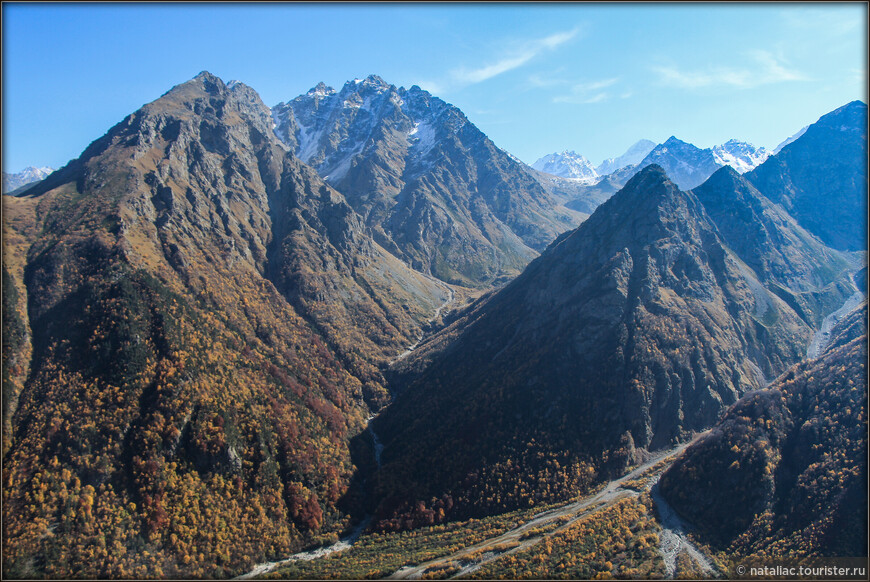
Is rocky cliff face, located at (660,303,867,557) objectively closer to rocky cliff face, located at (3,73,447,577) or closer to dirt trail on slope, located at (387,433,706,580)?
dirt trail on slope, located at (387,433,706,580)

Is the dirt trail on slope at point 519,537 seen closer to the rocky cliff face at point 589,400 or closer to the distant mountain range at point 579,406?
the distant mountain range at point 579,406

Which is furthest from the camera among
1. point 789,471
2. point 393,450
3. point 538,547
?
point 393,450

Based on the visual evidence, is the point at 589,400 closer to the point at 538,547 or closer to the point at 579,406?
the point at 579,406

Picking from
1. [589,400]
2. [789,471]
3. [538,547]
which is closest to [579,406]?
[589,400]

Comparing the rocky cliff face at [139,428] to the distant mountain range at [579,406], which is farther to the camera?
the distant mountain range at [579,406]

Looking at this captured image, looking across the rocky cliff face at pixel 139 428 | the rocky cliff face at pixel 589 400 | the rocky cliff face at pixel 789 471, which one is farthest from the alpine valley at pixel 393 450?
the rocky cliff face at pixel 589 400

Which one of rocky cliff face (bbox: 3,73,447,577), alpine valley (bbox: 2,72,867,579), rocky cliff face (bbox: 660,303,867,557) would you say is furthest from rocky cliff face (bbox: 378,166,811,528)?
rocky cliff face (bbox: 3,73,447,577)

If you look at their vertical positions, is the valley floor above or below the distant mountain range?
below

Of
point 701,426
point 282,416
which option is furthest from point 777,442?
point 282,416

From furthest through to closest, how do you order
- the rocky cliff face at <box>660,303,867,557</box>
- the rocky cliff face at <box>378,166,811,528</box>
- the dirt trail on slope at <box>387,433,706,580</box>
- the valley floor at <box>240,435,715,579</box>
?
1. the rocky cliff face at <box>378,166,811,528</box>
2. the dirt trail on slope at <box>387,433,706,580</box>
3. the valley floor at <box>240,435,715,579</box>
4. the rocky cliff face at <box>660,303,867,557</box>

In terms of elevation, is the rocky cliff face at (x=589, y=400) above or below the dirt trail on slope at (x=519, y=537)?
above

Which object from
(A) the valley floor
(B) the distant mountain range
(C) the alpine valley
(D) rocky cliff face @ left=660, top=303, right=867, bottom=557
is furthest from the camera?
(B) the distant mountain range

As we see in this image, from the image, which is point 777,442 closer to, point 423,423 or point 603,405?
point 603,405
